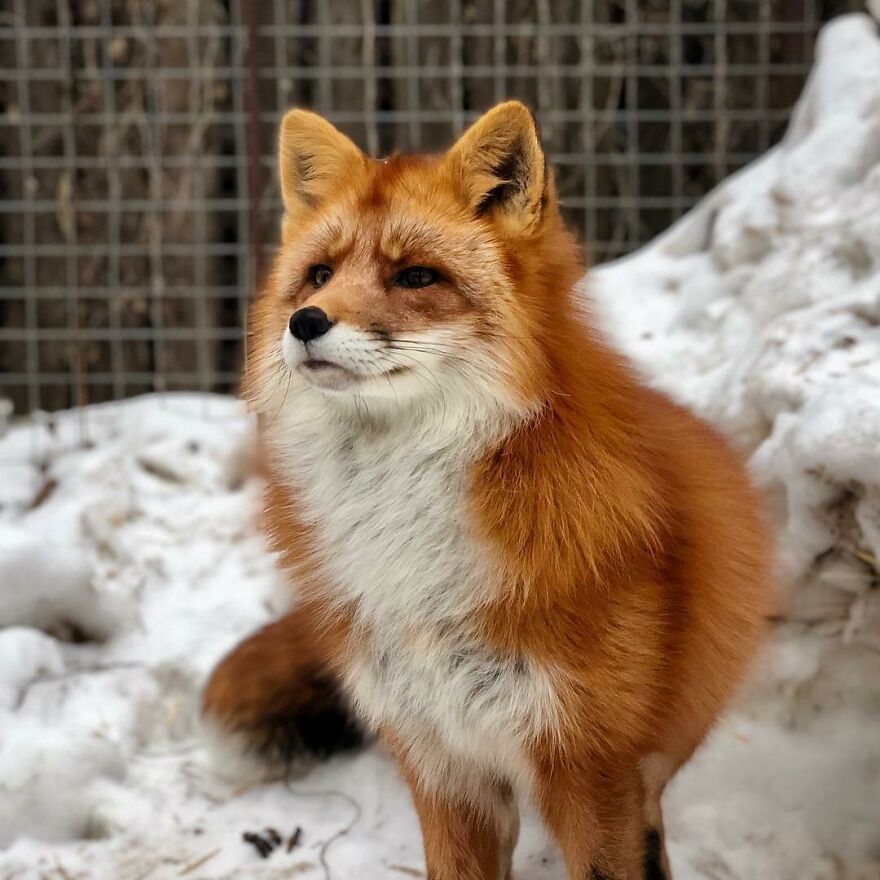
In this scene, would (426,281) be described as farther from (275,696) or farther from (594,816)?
(275,696)

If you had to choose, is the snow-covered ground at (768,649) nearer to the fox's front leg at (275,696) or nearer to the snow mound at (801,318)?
the snow mound at (801,318)

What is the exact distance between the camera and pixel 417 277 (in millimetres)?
1712

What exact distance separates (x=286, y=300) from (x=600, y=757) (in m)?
0.92

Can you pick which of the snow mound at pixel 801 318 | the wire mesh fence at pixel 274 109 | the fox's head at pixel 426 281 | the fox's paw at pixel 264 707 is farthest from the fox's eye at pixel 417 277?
the wire mesh fence at pixel 274 109

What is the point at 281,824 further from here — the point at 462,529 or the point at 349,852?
the point at 462,529

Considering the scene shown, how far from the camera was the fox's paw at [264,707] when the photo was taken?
2463mm

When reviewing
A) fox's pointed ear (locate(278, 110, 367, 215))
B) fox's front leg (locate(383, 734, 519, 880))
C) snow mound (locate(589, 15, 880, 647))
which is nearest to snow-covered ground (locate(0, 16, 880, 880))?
snow mound (locate(589, 15, 880, 647))

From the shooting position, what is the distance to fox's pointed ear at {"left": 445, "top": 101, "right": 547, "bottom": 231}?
1.72 metres

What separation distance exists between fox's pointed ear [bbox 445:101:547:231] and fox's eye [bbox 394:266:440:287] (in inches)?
5.9

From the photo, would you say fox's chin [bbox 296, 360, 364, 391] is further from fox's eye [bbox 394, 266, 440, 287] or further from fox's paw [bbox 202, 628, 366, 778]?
fox's paw [bbox 202, 628, 366, 778]

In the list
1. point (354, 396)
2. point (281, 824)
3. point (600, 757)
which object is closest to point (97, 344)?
point (281, 824)

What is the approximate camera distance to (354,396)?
5.49ft

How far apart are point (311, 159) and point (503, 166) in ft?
1.34

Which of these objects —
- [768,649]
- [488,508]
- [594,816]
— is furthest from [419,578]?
[768,649]
